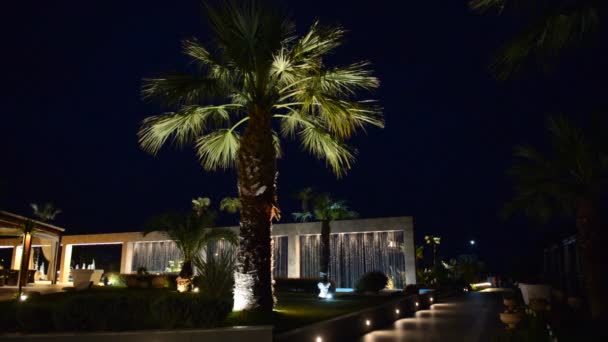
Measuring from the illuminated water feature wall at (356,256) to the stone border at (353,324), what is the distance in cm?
707

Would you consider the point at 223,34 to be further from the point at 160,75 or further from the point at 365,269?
the point at 365,269

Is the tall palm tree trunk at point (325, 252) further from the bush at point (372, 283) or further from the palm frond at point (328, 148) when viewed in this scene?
the palm frond at point (328, 148)

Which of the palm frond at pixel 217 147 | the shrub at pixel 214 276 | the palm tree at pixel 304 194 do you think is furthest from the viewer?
the palm tree at pixel 304 194

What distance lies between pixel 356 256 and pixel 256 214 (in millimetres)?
16125

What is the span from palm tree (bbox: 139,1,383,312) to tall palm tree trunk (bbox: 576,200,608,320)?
20.7ft

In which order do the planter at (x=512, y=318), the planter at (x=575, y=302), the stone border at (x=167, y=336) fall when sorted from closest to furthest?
the stone border at (x=167, y=336) → the planter at (x=512, y=318) → the planter at (x=575, y=302)

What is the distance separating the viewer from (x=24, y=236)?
19.7 meters

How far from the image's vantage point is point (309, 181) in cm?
5072

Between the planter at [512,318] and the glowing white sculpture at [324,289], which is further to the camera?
the glowing white sculpture at [324,289]

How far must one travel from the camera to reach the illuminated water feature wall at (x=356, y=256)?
23016mm

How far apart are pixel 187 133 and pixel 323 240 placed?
12.5m

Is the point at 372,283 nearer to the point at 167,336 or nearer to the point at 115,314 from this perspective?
the point at 115,314

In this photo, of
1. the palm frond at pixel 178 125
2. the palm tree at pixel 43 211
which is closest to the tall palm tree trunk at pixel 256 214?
the palm frond at pixel 178 125

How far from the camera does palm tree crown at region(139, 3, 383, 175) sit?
820cm
